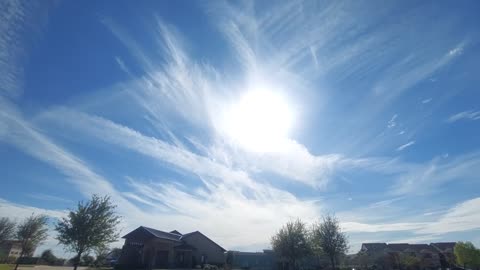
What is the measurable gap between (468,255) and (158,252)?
66.1 meters

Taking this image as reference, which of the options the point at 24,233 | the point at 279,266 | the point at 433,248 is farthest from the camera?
the point at 433,248

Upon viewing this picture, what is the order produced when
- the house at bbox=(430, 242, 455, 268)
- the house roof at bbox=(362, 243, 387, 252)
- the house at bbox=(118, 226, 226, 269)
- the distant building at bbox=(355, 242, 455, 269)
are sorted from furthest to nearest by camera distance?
the house roof at bbox=(362, 243, 387, 252) < the house at bbox=(430, 242, 455, 268) < the distant building at bbox=(355, 242, 455, 269) < the house at bbox=(118, 226, 226, 269)

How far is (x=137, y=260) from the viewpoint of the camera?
1553 inches

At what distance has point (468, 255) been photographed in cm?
5634

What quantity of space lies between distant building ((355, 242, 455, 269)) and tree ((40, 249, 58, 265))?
2779 inches

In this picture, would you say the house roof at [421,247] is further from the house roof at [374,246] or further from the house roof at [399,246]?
the house roof at [374,246]

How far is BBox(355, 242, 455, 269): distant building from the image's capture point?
63.1 metres

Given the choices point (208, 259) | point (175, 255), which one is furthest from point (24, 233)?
point (208, 259)

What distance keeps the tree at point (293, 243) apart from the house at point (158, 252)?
16872 mm

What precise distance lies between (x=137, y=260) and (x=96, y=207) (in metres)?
17.5

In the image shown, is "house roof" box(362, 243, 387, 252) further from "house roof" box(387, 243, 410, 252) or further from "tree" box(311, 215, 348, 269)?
"tree" box(311, 215, 348, 269)

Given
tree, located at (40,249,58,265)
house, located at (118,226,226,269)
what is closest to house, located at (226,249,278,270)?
house, located at (118,226,226,269)

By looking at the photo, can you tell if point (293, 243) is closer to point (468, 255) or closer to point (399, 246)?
point (468, 255)

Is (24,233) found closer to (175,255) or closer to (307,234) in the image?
(175,255)
